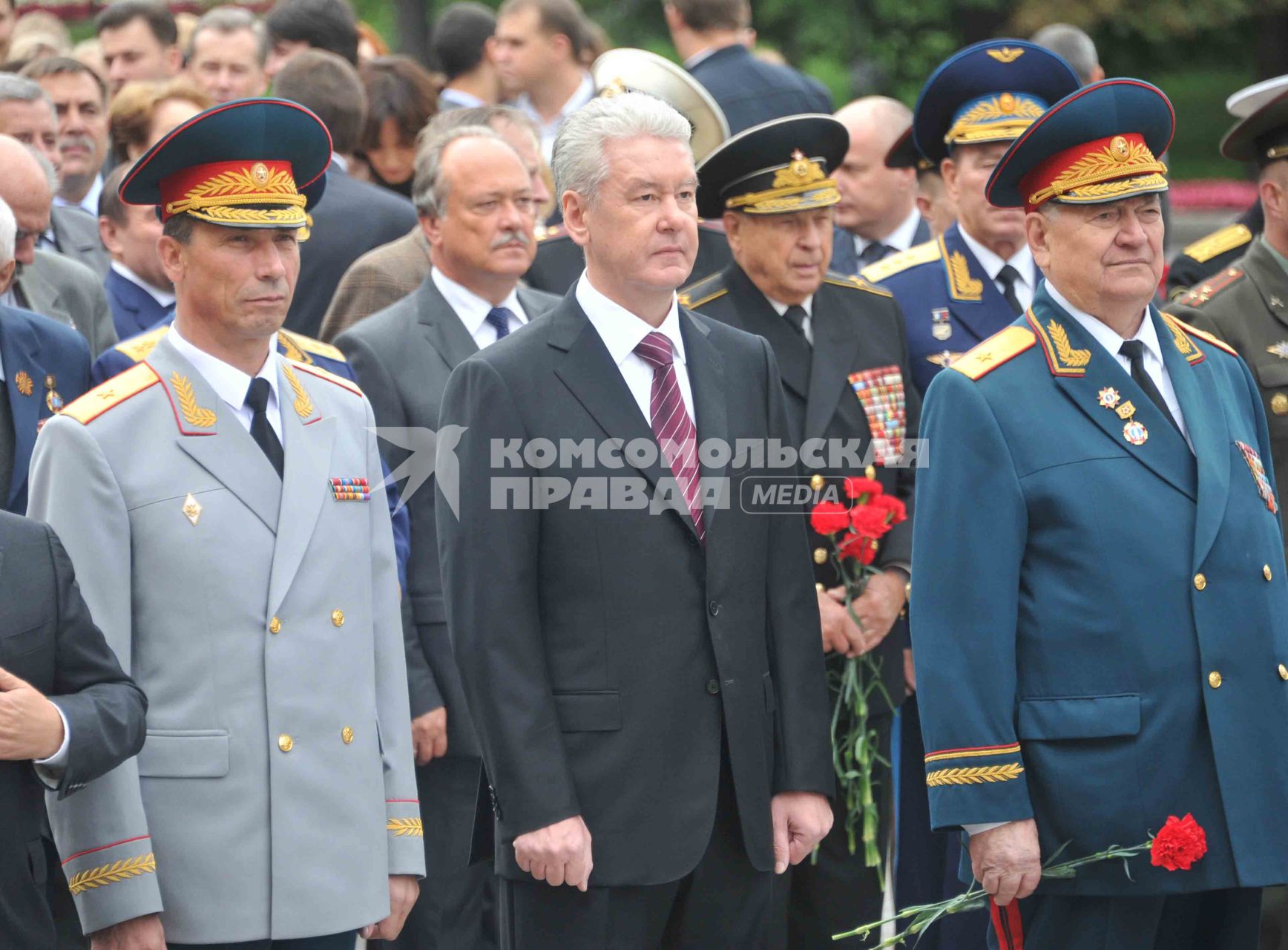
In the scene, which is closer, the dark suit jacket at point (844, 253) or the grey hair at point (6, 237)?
the grey hair at point (6, 237)

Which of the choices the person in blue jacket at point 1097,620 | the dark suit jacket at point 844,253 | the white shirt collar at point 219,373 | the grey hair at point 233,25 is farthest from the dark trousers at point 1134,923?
the grey hair at point 233,25

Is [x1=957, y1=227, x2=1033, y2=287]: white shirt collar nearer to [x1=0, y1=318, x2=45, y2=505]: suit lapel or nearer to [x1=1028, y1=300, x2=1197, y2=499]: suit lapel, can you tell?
[x1=1028, y1=300, x2=1197, y2=499]: suit lapel

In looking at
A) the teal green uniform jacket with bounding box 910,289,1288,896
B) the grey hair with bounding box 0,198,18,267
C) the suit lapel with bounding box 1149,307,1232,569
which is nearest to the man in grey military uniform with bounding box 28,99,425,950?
the grey hair with bounding box 0,198,18,267

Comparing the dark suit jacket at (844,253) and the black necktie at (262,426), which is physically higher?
the dark suit jacket at (844,253)

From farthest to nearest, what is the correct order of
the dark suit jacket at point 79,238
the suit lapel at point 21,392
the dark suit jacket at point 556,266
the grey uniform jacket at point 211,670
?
the dark suit jacket at point 79,238 < the dark suit jacket at point 556,266 < the suit lapel at point 21,392 < the grey uniform jacket at point 211,670

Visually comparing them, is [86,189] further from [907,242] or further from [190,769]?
[190,769]

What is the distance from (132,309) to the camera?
20.0 feet

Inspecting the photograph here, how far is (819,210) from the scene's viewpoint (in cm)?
527

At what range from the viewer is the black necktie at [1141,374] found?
4.06m

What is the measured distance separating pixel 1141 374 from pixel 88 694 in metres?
2.36

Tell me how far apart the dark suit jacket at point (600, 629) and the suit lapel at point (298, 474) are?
268mm

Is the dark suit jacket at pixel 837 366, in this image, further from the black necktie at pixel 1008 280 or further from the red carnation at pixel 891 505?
the black necktie at pixel 1008 280

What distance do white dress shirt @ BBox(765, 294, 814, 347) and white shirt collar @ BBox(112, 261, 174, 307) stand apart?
216cm

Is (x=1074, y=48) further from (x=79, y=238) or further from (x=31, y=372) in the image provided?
(x=31, y=372)
